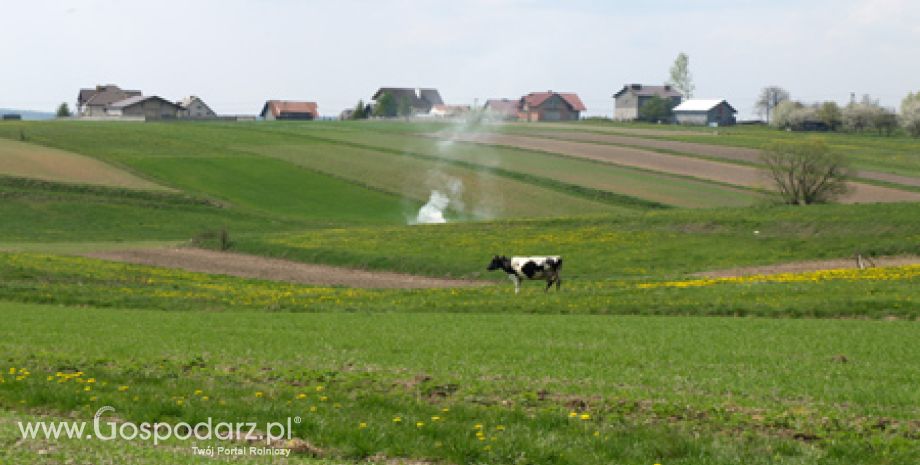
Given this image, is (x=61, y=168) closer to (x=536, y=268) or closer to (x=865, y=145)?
(x=536, y=268)

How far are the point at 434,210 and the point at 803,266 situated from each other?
165ft

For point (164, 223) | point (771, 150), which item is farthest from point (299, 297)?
point (771, 150)

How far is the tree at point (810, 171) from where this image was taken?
8694cm

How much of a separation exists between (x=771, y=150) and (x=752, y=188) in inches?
805

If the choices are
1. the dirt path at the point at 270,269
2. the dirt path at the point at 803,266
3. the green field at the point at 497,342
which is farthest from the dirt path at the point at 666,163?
the dirt path at the point at 270,269

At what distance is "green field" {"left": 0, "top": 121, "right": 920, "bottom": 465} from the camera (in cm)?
1617

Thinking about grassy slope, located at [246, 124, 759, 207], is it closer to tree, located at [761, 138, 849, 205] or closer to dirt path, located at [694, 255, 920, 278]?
tree, located at [761, 138, 849, 205]

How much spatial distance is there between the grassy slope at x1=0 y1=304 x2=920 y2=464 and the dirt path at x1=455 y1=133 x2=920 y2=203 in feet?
245

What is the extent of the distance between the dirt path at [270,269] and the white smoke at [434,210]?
27753mm

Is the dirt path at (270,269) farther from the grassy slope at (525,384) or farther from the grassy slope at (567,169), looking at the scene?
the grassy slope at (567,169)

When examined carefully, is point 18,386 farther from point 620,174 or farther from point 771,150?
point 620,174

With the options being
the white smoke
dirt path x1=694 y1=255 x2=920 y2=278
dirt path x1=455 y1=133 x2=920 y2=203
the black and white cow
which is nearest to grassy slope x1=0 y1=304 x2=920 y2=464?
the black and white cow

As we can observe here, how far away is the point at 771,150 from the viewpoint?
90.6 metres

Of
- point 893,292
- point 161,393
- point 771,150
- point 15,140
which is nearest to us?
point 161,393
